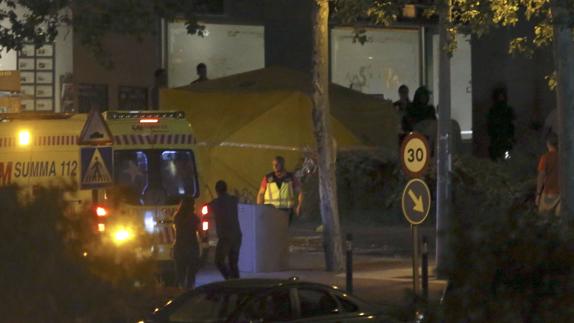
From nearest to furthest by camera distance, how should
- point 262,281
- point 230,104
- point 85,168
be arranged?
point 262,281 → point 85,168 → point 230,104

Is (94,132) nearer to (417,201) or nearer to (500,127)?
(417,201)

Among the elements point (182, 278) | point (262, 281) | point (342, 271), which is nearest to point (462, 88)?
point (342, 271)

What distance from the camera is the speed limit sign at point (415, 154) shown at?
15.7 metres

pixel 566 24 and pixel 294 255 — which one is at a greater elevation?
pixel 566 24

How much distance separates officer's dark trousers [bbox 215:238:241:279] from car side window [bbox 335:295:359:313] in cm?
601

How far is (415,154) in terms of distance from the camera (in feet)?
51.9

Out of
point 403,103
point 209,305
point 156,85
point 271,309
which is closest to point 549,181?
point 271,309

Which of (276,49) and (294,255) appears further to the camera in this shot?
(276,49)

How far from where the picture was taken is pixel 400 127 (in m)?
32.5

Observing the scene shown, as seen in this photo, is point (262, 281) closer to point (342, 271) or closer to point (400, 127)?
point (342, 271)

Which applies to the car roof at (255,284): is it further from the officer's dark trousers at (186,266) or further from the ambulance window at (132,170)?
the ambulance window at (132,170)

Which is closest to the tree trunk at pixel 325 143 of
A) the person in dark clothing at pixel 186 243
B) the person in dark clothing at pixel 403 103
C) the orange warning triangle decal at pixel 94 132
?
the person in dark clothing at pixel 186 243

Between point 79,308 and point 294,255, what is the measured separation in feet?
47.9

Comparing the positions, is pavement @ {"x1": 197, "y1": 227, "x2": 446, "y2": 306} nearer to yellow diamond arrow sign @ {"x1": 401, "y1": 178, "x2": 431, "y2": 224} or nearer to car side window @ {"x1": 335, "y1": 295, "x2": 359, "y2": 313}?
yellow diamond arrow sign @ {"x1": 401, "y1": 178, "x2": 431, "y2": 224}
